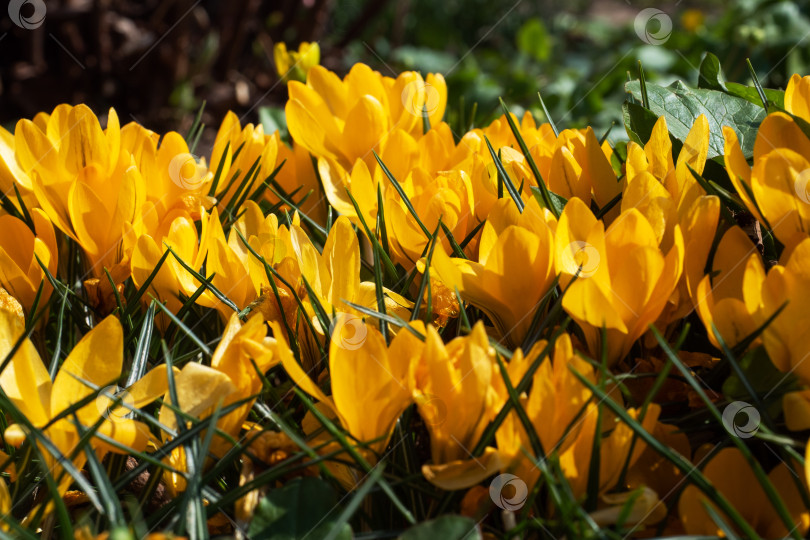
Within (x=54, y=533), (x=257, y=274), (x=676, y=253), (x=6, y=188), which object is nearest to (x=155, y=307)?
(x=257, y=274)

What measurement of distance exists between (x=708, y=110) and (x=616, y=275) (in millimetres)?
326

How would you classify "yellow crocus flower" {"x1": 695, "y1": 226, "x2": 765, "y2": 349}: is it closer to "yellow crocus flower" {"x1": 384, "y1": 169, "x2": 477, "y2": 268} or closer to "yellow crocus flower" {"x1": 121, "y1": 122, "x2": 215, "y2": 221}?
"yellow crocus flower" {"x1": 384, "y1": 169, "x2": 477, "y2": 268}

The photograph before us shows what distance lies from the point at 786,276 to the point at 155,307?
509 millimetres

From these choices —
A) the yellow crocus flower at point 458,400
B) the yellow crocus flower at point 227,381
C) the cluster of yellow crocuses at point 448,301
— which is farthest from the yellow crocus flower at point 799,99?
→ the yellow crocus flower at point 227,381

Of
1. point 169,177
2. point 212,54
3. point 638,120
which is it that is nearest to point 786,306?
point 638,120

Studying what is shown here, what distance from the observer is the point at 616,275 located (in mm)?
583

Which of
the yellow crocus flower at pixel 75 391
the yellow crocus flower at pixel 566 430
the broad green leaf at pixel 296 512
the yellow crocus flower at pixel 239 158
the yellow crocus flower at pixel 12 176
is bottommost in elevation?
the broad green leaf at pixel 296 512

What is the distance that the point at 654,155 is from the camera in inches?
28.0

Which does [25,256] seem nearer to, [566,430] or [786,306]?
[566,430]

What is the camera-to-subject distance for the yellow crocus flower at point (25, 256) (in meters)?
0.74

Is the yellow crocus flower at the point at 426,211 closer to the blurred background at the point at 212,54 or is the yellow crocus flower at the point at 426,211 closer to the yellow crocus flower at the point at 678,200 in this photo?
the yellow crocus flower at the point at 678,200

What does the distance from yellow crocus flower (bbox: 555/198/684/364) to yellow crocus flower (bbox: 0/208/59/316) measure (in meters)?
0.49

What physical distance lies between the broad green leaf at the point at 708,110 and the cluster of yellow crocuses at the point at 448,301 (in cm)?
7

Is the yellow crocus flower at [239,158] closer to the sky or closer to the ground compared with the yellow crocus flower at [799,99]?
closer to the ground
